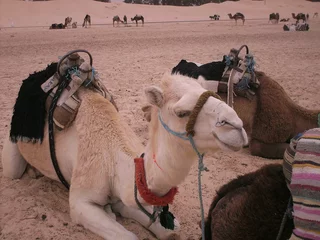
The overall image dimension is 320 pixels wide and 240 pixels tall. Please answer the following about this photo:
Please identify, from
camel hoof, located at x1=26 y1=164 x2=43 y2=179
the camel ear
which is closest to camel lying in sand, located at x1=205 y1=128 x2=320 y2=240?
the camel ear

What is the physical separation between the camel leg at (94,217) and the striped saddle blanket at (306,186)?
141 centimetres

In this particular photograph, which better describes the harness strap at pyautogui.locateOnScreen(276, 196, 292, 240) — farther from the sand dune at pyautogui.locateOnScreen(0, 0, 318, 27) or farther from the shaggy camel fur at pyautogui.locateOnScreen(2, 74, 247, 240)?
the sand dune at pyautogui.locateOnScreen(0, 0, 318, 27)

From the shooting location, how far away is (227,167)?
4332 mm

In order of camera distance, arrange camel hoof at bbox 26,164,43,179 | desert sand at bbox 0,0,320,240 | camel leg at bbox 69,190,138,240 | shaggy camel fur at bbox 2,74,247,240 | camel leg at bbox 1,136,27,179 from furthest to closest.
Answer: camel hoof at bbox 26,164,43,179
camel leg at bbox 1,136,27,179
desert sand at bbox 0,0,320,240
camel leg at bbox 69,190,138,240
shaggy camel fur at bbox 2,74,247,240

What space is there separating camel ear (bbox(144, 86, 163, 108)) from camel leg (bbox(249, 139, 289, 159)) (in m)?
2.73

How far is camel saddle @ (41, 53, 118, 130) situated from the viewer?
3.15m

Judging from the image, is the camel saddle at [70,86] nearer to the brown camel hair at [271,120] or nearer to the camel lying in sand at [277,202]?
the camel lying in sand at [277,202]

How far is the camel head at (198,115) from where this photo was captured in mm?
1836

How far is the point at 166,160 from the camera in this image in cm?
229

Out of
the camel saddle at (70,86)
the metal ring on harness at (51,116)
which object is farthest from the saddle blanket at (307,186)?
the metal ring on harness at (51,116)

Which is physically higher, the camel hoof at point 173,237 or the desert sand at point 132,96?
the desert sand at point 132,96

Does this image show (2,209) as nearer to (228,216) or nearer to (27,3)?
(228,216)

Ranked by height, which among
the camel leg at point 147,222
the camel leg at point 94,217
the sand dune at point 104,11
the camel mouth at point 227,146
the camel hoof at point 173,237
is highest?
the sand dune at point 104,11

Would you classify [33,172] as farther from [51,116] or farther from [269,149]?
[269,149]
